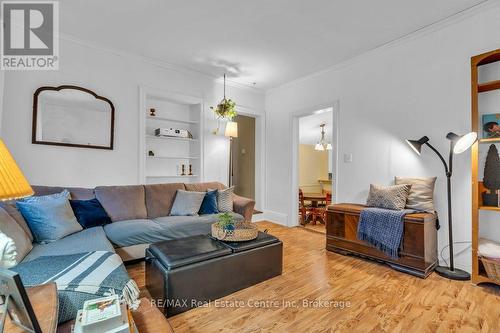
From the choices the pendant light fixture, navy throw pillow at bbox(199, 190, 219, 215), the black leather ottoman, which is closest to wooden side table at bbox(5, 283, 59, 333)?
the black leather ottoman

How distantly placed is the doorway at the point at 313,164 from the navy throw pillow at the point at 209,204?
66.2 inches

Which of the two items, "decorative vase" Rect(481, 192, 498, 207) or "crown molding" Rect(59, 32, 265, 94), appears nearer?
"decorative vase" Rect(481, 192, 498, 207)

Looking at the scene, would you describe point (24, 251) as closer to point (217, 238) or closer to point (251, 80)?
point (217, 238)

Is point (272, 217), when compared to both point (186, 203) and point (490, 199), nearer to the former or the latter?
point (186, 203)

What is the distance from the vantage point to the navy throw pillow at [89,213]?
257 cm

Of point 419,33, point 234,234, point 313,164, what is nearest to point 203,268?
point 234,234

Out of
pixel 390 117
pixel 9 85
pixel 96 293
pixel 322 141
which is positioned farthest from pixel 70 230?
pixel 322 141

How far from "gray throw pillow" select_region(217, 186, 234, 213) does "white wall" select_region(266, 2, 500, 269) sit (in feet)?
5.49

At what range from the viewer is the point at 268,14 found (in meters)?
2.58

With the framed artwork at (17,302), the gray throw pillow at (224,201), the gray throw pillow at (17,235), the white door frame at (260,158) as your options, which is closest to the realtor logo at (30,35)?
the gray throw pillow at (17,235)

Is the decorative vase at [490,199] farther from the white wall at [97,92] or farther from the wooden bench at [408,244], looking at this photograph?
the white wall at [97,92]

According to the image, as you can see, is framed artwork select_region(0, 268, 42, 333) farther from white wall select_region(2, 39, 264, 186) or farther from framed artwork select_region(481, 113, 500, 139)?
framed artwork select_region(481, 113, 500, 139)

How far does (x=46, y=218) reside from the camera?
7.00 feet

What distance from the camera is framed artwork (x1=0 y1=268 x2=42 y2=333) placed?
2.49 feet
